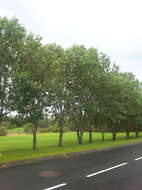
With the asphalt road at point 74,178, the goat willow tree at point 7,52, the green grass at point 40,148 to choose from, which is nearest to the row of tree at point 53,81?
the goat willow tree at point 7,52

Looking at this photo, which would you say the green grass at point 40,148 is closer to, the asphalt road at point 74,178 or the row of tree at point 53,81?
the row of tree at point 53,81

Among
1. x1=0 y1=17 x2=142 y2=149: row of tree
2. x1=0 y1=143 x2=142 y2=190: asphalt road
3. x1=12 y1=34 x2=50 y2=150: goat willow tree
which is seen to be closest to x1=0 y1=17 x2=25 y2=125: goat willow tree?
x1=0 y1=17 x2=142 y2=149: row of tree

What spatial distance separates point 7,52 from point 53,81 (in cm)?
535

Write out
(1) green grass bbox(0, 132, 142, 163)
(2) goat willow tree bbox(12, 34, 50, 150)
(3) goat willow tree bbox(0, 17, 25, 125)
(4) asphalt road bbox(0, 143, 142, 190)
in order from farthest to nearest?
(3) goat willow tree bbox(0, 17, 25, 125) → (2) goat willow tree bbox(12, 34, 50, 150) → (1) green grass bbox(0, 132, 142, 163) → (4) asphalt road bbox(0, 143, 142, 190)

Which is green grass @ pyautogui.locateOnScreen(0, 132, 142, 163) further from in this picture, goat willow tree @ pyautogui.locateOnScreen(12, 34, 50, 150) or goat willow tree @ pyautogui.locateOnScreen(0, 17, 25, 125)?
goat willow tree @ pyautogui.locateOnScreen(0, 17, 25, 125)

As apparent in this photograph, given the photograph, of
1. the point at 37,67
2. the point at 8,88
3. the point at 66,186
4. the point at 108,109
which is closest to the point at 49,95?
the point at 37,67

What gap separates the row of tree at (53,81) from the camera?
47.9 ft

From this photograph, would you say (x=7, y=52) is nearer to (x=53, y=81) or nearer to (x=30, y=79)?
(x=30, y=79)

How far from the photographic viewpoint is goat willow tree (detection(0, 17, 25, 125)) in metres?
14.5

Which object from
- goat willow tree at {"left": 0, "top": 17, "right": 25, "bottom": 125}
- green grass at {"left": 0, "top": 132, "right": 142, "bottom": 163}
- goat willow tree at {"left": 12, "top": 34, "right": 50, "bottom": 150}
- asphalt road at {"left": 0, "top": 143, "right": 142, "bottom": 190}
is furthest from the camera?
goat willow tree at {"left": 0, "top": 17, "right": 25, "bottom": 125}

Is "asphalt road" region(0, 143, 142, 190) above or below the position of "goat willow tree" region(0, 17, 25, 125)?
below

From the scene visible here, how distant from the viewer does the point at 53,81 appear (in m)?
18.6

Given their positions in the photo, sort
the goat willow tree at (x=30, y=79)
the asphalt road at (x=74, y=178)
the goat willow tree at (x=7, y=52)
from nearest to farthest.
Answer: the asphalt road at (x=74, y=178) < the goat willow tree at (x=30, y=79) < the goat willow tree at (x=7, y=52)

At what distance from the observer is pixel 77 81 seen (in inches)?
841
